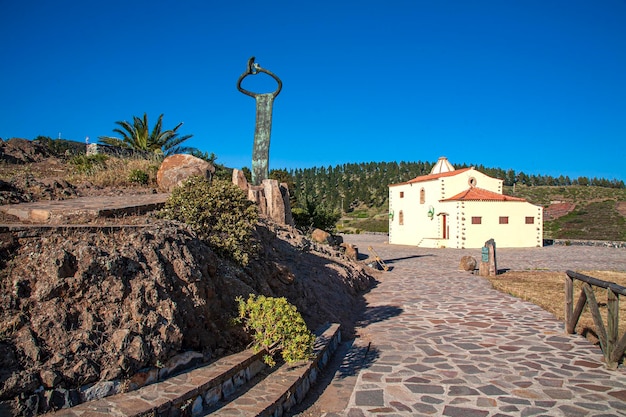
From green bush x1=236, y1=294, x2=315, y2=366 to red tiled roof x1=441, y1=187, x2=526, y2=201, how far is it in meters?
26.4

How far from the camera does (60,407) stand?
9.50 ft

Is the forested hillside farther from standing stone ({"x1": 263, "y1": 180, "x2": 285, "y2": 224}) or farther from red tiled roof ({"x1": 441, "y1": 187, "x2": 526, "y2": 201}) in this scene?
standing stone ({"x1": 263, "y1": 180, "x2": 285, "y2": 224})

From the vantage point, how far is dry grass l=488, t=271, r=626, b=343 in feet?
24.1

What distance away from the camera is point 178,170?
9867mm

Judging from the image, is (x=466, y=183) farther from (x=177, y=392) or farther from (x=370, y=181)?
(x=370, y=181)

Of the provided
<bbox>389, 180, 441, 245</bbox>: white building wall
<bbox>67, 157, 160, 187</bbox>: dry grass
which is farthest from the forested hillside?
<bbox>67, 157, 160, 187</bbox>: dry grass

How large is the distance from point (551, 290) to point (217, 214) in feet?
29.4

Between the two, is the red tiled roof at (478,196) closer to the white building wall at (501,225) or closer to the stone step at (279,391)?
the white building wall at (501,225)

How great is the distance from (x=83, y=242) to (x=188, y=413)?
1.76 metres

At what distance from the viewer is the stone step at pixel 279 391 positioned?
3.39 m

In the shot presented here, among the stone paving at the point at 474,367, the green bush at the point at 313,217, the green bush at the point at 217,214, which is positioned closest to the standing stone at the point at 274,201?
the stone paving at the point at 474,367

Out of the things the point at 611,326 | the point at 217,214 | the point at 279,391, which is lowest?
the point at 279,391

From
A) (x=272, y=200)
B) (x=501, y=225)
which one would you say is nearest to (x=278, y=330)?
(x=272, y=200)

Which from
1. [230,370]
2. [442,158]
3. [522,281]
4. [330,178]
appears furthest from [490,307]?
[330,178]
